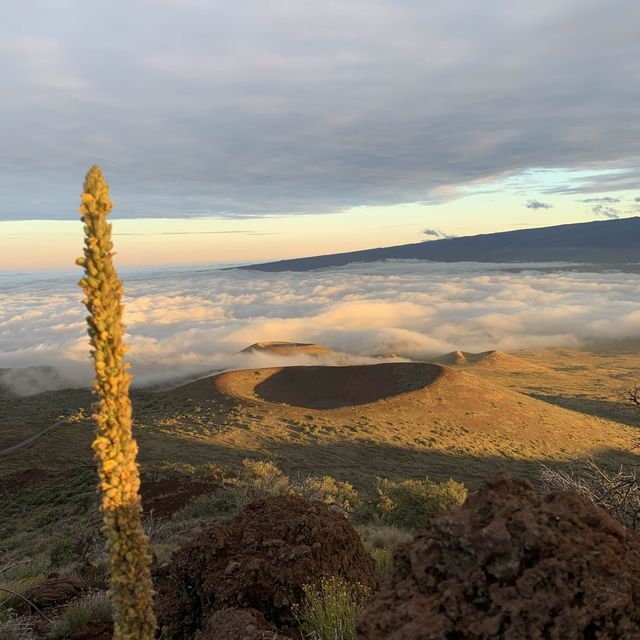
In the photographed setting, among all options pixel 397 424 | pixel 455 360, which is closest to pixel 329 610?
pixel 397 424

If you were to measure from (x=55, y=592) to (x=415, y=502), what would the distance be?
12742 millimetres

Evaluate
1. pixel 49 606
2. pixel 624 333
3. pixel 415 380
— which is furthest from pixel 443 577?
pixel 624 333

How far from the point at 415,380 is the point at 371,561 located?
4472 centimetres

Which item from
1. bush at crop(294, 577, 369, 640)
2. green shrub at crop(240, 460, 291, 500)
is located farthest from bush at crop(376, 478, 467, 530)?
bush at crop(294, 577, 369, 640)

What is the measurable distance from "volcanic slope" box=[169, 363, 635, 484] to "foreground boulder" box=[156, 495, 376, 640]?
2118 cm

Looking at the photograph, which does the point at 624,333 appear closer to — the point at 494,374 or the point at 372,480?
the point at 494,374

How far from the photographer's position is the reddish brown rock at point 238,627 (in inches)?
166

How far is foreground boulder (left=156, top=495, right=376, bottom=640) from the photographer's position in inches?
207

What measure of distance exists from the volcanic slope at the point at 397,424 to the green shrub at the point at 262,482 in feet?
16.9

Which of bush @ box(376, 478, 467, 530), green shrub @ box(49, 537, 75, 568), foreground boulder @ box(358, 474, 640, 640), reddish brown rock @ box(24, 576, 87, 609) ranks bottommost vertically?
bush @ box(376, 478, 467, 530)

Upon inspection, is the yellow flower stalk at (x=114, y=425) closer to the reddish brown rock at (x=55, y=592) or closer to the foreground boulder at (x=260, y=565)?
the foreground boulder at (x=260, y=565)

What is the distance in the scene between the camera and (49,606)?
6898 mm

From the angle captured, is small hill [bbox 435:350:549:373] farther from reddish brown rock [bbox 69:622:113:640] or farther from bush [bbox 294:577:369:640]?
reddish brown rock [bbox 69:622:113:640]

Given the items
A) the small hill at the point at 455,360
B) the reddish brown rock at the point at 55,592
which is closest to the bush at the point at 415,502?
the reddish brown rock at the point at 55,592
